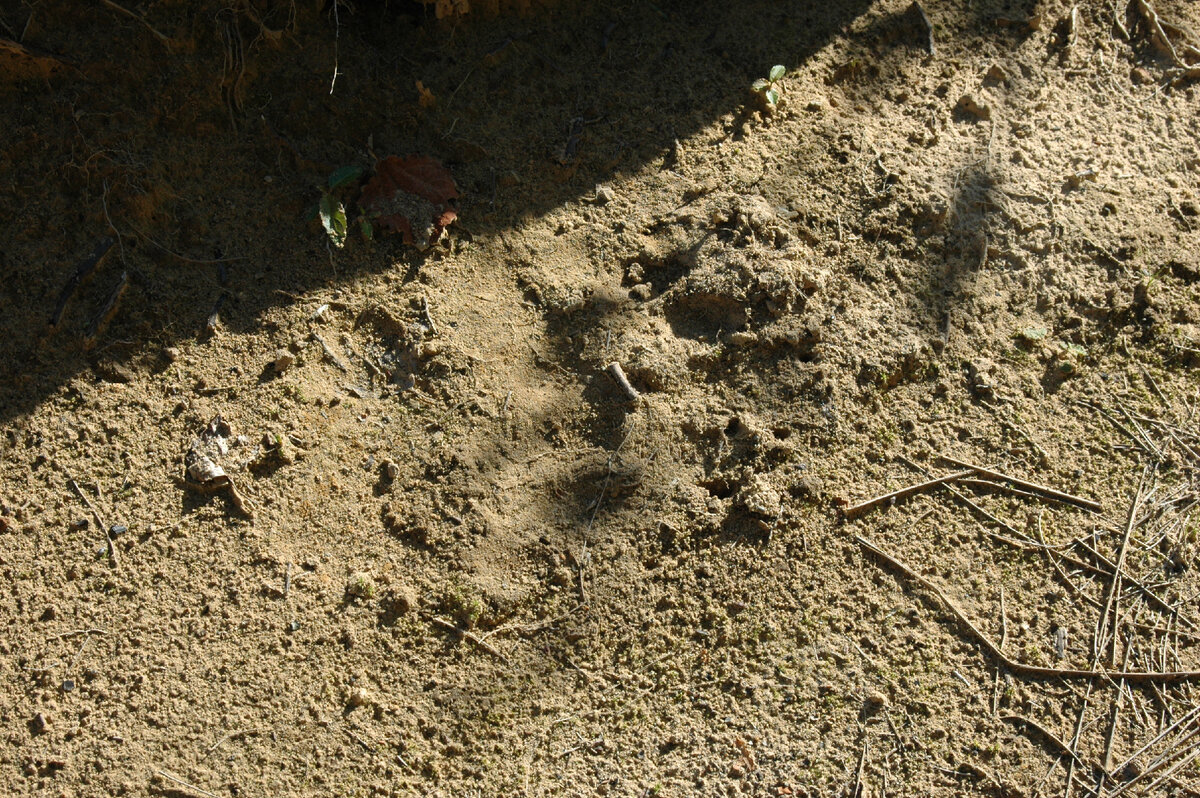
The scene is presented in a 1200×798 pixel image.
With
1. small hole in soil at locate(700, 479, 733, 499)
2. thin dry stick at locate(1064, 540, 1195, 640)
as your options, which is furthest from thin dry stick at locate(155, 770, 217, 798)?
thin dry stick at locate(1064, 540, 1195, 640)

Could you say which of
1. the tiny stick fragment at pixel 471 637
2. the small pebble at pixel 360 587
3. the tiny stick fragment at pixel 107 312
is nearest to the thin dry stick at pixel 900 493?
the tiny stick fragment at pixel 471 637

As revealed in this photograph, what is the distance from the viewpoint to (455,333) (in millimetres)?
2537

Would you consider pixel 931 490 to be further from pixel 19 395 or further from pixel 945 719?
pixel 19 395

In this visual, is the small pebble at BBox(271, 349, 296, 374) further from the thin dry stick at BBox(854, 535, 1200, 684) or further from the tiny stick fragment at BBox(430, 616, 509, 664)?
the thin dry stick at BBox(854, 535, 1200, 684)

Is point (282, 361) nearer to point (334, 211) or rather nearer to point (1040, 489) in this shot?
point (334, 211)

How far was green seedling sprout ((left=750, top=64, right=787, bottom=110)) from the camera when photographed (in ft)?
9.32

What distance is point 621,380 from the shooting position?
2.46m

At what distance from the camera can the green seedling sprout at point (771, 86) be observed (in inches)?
112

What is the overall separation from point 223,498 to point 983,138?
2.51 metres

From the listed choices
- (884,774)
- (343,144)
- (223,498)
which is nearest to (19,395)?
(223,498)

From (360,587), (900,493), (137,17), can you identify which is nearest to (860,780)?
(900,493)

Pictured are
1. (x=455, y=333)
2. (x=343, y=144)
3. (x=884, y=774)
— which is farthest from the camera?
(x=343, y=144)

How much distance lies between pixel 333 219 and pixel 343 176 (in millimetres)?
144

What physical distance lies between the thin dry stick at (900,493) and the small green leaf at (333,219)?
161 cm
